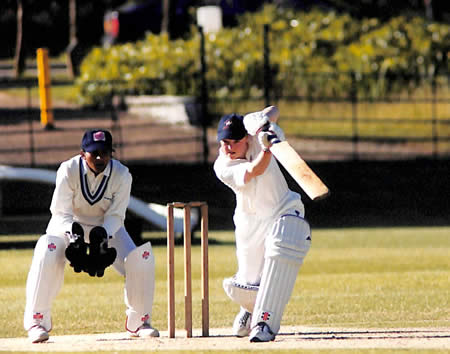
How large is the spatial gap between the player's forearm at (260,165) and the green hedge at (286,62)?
1765 centimetres

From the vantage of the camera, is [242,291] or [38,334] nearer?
[38,334]

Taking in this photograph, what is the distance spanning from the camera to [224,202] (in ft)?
70.8

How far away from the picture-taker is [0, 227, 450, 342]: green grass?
1021 centimetres

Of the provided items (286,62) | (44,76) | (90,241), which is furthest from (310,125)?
(90,241)

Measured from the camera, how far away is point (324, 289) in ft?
→ 40.2

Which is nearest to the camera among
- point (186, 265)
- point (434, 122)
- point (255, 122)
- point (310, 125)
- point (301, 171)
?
point (301, 171)

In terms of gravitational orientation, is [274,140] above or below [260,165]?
above

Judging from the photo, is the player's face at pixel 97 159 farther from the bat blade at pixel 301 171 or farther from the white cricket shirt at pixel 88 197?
the bat blade at pixel 301 171

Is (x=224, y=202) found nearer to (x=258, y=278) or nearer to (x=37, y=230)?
(x=37, y=230)

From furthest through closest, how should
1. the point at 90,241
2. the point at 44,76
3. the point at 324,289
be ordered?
the point at 44,76, the point at 324,289, the point at 90,241

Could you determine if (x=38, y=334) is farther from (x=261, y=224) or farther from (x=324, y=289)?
(x=324, y=289)

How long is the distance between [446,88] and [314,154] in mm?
3879

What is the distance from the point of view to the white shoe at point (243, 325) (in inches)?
355

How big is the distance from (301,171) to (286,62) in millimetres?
20195
